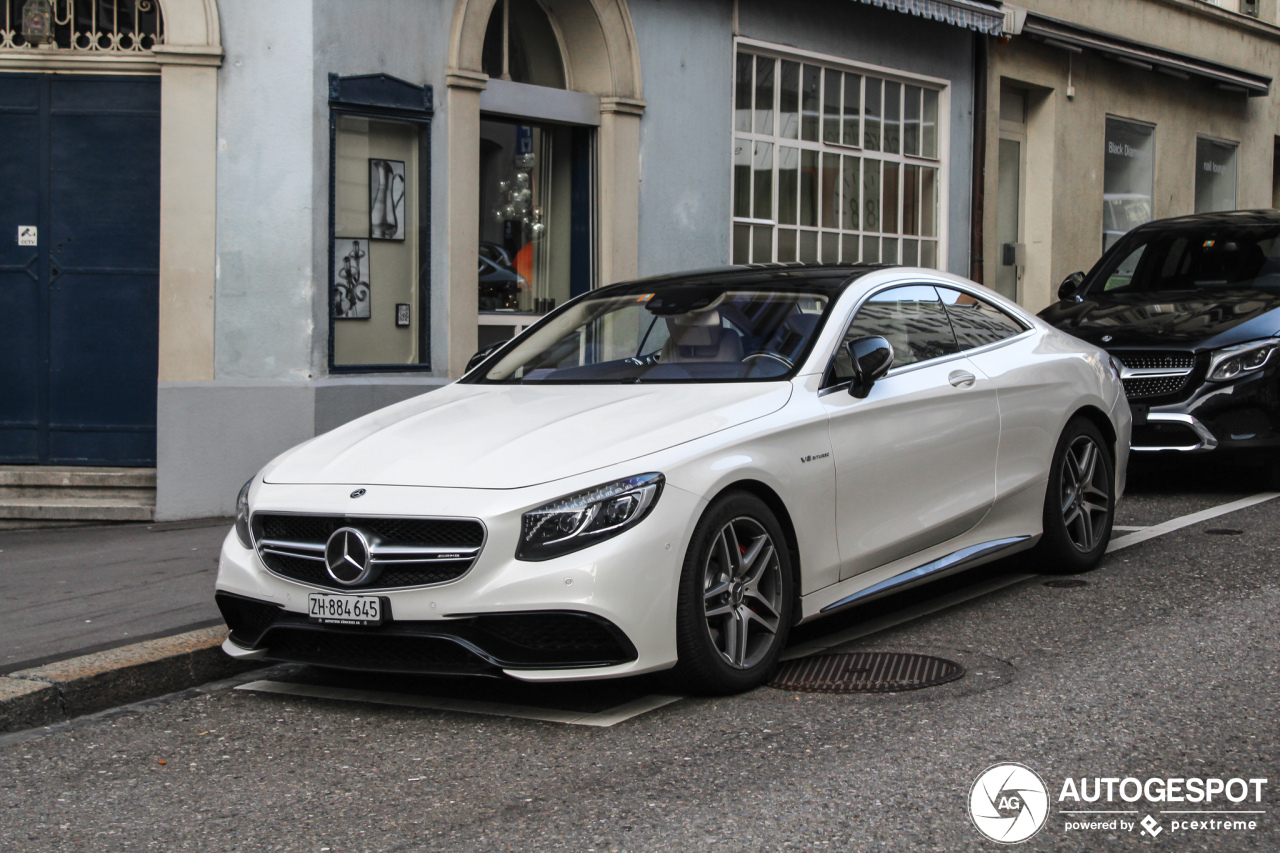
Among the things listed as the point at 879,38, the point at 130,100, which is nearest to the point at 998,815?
the point at 130,100

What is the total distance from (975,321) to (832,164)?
8506mm

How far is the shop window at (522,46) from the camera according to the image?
38.3 feet

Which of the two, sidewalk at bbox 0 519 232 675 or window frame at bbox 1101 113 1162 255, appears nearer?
sidewalk at bbox 0 519 232 675

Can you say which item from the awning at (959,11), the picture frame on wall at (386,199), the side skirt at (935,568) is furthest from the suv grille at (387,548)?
the awning at (959,11)

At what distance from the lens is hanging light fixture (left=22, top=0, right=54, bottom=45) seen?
9.99 meters

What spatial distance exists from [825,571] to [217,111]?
248 inches

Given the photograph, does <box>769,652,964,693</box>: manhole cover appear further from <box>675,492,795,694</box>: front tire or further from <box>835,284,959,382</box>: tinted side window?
<box>835,284,959,382</box>: tinted side window

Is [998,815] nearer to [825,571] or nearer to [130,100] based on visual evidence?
[825,571]

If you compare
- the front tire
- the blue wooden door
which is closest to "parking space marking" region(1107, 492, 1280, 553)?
the front tire

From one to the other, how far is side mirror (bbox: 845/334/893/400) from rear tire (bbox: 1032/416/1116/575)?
155 cm

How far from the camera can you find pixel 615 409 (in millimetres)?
5254

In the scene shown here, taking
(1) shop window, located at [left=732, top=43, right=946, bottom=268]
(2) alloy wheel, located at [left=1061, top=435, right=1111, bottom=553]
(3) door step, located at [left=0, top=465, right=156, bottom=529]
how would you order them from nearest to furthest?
1. (2) alloy wheel, located at [left=1061, top=435, right=1111, bottom=553]
2. (3) door step, located at [left=0, top=465, right=156, bottom=529]
3. (1) shop window, located at [left=732, top=43, right=946, bottom=268]

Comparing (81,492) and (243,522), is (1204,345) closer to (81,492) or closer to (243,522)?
(243,522)

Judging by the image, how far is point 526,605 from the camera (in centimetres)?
454
